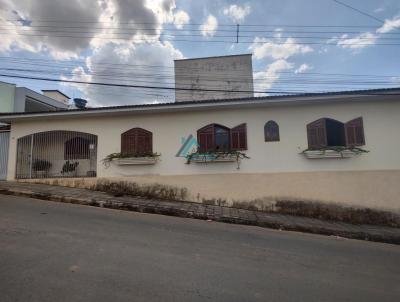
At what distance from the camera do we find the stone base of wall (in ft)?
32.0

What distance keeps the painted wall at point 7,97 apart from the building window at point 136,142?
11195mm

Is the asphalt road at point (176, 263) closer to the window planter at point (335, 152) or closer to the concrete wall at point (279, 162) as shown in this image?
the concrete wall at point (279, 162)

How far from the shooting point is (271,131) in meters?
10.3

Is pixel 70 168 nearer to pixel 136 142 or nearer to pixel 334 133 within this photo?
pixel 136 142

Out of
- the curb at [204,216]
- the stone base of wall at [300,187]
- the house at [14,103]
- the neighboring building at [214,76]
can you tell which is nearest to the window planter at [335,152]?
the stone base of wall at [300,187]

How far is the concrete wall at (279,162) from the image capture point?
983cm

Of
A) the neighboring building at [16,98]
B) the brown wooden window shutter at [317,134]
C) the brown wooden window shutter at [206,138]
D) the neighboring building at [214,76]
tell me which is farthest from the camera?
the neighboring building at [214,76]

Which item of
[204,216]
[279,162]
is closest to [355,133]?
[279,162]

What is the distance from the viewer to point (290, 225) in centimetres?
816

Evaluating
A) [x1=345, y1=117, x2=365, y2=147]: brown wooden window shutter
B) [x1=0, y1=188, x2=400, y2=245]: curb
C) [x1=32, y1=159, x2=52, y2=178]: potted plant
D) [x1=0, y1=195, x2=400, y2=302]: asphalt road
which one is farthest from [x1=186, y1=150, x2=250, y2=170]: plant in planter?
[x1=32, y1=159, x2=52, y2=178]: potted plant

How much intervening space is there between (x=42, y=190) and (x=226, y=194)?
682cm

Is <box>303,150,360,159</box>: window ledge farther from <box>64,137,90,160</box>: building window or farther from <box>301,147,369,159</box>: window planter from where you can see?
<box>64,137,90,160</box>: building window

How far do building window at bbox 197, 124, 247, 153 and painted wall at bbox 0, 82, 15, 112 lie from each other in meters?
14.0

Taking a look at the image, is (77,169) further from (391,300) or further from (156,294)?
(391,300)
